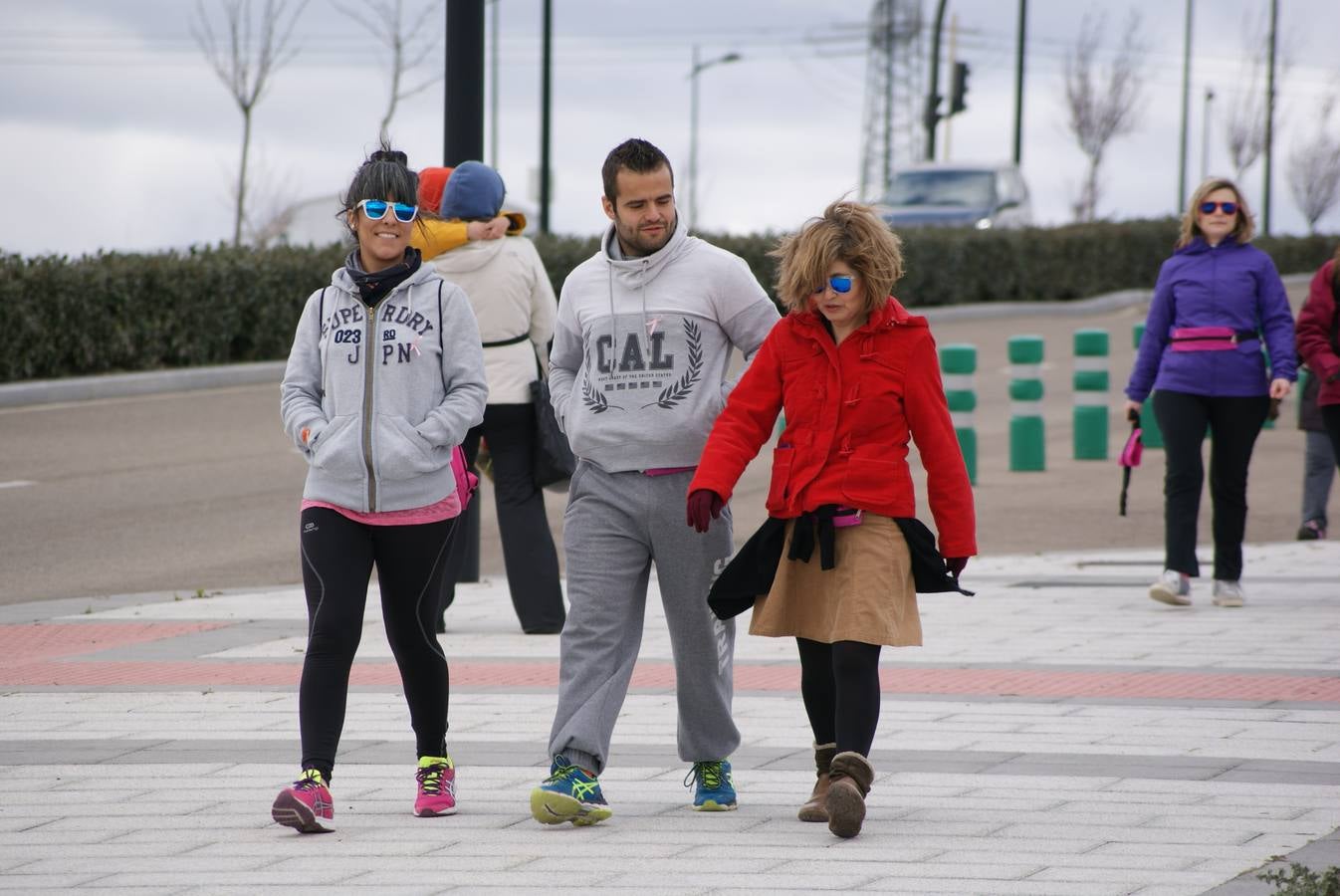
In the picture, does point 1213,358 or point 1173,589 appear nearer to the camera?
point 1213,358

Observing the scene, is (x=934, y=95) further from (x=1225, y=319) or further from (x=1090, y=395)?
(x=1225, y=319)

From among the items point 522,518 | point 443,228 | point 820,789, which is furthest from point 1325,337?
point 820,789

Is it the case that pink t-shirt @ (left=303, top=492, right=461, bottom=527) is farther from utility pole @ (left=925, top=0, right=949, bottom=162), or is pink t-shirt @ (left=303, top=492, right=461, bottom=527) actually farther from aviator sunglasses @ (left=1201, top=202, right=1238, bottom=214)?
utility pole @ (left=925, top=0, right=949, bottom=162)

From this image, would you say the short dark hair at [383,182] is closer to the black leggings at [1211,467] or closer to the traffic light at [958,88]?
the black leggings at [1211,467]

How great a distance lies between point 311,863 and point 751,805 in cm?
124

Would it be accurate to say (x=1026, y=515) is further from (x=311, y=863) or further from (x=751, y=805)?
(x=311, y=863)

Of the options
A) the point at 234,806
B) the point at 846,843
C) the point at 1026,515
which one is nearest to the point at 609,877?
the point at 846,843

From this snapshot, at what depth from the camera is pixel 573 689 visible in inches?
207

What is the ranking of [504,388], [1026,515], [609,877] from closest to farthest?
1. [609,877]
2. [504,388]
3. [1026,515]

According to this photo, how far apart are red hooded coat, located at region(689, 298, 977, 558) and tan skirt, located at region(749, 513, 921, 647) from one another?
0.29 ft

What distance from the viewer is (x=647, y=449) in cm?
527

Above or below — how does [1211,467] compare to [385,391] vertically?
below

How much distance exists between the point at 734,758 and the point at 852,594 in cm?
117

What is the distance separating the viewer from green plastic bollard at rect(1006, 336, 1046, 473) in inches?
605
